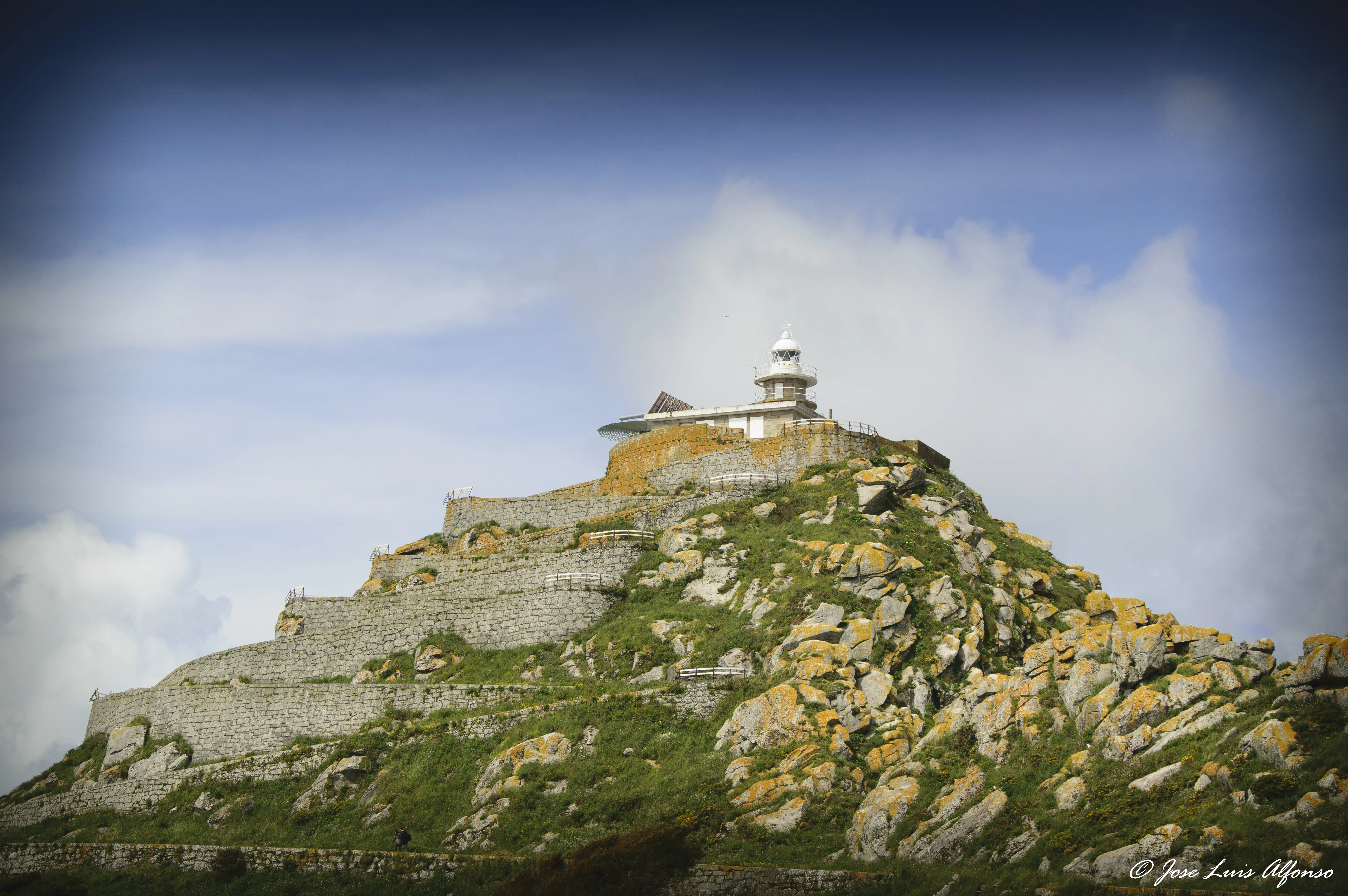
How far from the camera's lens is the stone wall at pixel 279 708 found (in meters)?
44.9

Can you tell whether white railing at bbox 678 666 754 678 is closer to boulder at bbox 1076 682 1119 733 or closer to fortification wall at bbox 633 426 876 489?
boulder at bbox 1076 682 1119 733

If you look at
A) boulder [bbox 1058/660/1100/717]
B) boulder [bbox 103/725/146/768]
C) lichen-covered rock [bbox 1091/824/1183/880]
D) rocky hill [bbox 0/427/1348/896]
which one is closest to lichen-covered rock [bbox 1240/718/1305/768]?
rocky hill [bbox 0/427/1348/896]

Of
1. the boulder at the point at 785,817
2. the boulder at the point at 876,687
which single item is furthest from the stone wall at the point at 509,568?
the boulder at the point at 785,817

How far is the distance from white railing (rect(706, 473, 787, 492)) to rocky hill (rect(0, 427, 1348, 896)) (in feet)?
0.73

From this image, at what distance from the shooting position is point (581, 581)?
165 feet

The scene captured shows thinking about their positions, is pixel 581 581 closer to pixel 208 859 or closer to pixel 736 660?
pixel 736 660

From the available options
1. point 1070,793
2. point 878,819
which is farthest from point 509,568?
point 1070,793

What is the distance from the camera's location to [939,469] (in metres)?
61.7

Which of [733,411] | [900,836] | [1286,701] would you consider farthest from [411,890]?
[733,411]

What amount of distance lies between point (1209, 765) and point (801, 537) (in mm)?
23312

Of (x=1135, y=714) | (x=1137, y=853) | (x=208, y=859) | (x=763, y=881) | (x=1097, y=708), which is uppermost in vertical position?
(x=208, y=859)

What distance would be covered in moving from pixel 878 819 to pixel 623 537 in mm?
23971

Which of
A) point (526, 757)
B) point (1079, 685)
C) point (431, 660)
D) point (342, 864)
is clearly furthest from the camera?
point (431, 660)

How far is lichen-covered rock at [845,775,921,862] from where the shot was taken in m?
30.2
